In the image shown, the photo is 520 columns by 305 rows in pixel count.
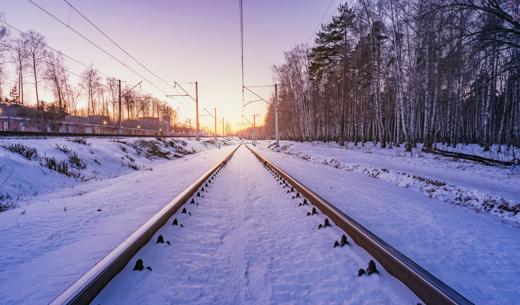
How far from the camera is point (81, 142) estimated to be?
12.2m

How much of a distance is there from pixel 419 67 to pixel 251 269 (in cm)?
1514

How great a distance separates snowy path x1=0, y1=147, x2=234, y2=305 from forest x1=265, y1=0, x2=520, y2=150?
31.3ft

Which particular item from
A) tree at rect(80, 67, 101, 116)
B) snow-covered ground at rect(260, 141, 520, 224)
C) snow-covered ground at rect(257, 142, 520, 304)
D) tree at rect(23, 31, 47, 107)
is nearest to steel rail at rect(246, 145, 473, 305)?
snow-covered ground at rect(257, 142, 520, 304)

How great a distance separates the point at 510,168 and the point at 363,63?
1656 cm

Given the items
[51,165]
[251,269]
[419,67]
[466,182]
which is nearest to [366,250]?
[251,269]

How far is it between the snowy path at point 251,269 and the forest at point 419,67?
8.16 m

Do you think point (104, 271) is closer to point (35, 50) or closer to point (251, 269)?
point (251, 269)

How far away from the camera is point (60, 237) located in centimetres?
361

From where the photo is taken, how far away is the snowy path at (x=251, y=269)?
2148 mm

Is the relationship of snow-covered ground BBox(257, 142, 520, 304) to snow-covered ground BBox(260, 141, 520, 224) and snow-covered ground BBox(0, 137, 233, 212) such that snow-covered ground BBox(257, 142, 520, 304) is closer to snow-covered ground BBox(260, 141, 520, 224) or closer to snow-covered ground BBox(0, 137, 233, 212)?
snow-covered ground BBox(260, 141, 520, 224)

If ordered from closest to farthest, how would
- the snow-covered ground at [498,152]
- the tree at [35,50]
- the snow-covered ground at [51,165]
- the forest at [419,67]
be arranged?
the snow-covered ground at [51,165] → the forest at [419,67] → the snow-covered ground at [498,152] → the tree at [35,50]

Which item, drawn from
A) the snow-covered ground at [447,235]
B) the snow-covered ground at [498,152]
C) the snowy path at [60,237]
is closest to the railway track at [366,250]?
the snowy path at [60,237]

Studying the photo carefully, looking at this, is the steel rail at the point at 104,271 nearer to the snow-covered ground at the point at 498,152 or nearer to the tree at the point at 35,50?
the snow-covered ground at the point at 498,152

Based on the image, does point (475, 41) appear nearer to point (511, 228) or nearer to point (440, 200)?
point (440, 200)
